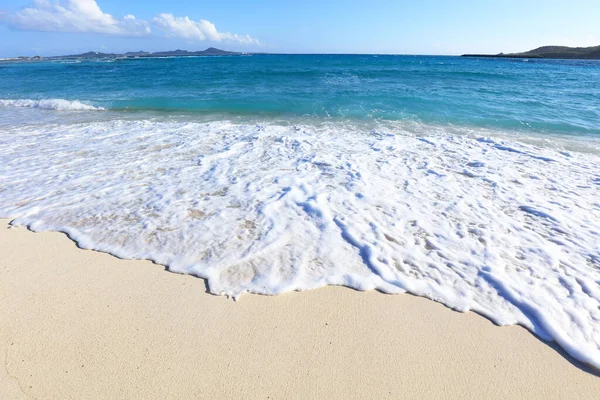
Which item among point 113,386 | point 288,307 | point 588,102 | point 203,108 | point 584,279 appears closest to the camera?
point 113,386

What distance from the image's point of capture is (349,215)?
4.21 meters

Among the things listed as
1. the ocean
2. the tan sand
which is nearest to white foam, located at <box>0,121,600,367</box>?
the ocean

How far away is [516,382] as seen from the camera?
7.06 ft

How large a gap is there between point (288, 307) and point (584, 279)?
8.95ft

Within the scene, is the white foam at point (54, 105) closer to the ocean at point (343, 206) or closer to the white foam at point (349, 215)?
the ocean at point (343, 206)

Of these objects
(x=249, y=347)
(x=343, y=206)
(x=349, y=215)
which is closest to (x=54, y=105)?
(x=343, y=206)

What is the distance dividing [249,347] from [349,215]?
227 cm

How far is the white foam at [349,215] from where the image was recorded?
9.80 ft

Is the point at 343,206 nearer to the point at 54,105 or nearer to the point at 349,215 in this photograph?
the point at 349,215

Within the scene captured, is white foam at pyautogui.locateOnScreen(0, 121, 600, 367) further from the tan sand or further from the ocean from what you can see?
the tan sand

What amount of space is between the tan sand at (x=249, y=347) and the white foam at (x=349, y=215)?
0.23m

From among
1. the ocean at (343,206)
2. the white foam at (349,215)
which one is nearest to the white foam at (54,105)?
the ocean at (343,206)

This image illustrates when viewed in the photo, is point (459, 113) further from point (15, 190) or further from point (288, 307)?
point (15, 190)

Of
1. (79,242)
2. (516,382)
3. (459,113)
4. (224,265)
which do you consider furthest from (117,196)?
(459,113)
